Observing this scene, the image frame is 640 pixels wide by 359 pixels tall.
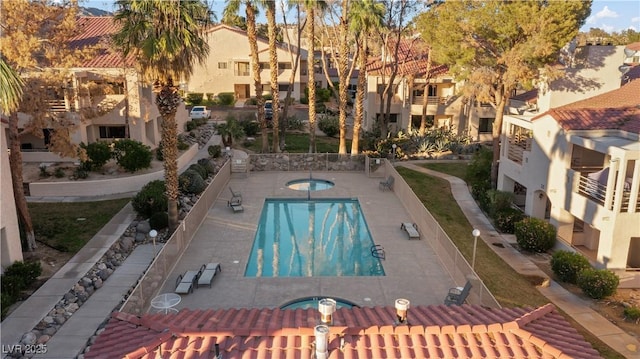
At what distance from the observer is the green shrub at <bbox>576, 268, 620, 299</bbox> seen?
55.0 ft

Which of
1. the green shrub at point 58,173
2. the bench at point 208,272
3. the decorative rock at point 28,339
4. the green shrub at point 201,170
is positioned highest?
the green shrub at point 58,173

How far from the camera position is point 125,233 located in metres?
21.8

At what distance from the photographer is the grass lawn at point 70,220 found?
20.5 metres

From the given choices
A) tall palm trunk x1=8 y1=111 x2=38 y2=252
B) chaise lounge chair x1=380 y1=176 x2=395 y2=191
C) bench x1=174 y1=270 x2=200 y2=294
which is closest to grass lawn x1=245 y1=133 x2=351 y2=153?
chaise lounge chair x1=380 y1=176 x2=395 y2=191

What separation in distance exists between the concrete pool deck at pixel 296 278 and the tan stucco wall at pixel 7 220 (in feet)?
18.4

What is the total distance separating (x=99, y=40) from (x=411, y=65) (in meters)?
26.7

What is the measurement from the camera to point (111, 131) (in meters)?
35.8

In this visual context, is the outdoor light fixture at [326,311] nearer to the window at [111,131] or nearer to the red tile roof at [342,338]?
the red tile roof at [342,338]

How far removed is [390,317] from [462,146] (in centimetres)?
3200

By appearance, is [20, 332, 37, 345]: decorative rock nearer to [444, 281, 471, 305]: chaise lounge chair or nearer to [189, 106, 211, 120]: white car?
[444, 281, 471, 305]: chaise lounge chair

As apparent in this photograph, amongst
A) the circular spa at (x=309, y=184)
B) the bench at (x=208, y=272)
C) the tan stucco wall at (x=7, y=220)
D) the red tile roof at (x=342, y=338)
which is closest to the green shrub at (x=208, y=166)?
the circular spa at (x=309, y=184)

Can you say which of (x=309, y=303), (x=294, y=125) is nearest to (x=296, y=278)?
(x=309, y=303)

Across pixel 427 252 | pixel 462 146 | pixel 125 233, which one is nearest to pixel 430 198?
pixel 427 252

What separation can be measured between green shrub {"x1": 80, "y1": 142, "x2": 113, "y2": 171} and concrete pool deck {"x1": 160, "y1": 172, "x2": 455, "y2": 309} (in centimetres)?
750
